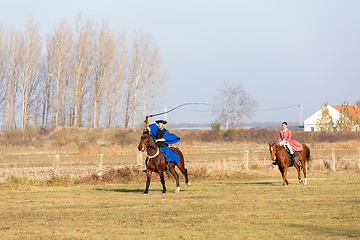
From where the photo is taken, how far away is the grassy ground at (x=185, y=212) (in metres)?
9.60

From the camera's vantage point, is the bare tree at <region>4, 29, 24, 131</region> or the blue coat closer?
the blue coat

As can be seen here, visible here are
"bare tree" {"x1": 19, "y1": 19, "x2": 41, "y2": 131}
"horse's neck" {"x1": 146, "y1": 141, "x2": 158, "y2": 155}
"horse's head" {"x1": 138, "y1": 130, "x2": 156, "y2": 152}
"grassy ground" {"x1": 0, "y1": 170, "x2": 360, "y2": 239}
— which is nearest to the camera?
"grassy ground" {"x1": 0, "y1": 170, "x2": 360, "y2": 239}

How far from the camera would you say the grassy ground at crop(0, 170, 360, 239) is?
960cm

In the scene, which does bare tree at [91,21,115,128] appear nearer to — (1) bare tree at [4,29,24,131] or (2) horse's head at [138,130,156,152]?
(1) bare tree at [4,29,24,131]

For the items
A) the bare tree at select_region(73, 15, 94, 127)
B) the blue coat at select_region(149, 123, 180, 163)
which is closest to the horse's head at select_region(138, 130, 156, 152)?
the blue coat at select_region(149, 123, 180, 163)

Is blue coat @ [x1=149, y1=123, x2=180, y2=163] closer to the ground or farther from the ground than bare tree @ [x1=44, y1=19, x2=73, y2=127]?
closer to the ground

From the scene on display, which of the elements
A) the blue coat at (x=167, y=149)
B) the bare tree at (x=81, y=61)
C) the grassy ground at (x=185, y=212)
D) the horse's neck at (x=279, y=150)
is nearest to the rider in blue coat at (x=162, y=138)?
the blue coat at (x=167, y=149)

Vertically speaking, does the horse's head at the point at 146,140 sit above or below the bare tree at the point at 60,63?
below

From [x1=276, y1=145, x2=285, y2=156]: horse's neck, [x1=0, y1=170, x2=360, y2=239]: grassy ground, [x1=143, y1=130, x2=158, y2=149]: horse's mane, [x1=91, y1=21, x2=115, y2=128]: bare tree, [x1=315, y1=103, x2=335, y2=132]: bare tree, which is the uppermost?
[x1=91, y1=21, x2=115, y2=128]: bare tree

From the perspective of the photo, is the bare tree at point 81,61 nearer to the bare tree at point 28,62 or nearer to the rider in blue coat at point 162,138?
the bare tree at point 28,62

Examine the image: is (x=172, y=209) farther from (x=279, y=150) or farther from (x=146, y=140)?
(x=279, y=150)

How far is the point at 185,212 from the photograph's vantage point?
40.6 ft

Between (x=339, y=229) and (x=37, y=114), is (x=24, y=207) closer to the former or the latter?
(x=339, y=229)

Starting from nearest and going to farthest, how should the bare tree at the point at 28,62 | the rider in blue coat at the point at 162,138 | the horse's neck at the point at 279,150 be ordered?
1. the rider in blue coat at the point at 162,138
2. the horse's neck at the point at 279,150
3. the bare tree at the point at 28,62
